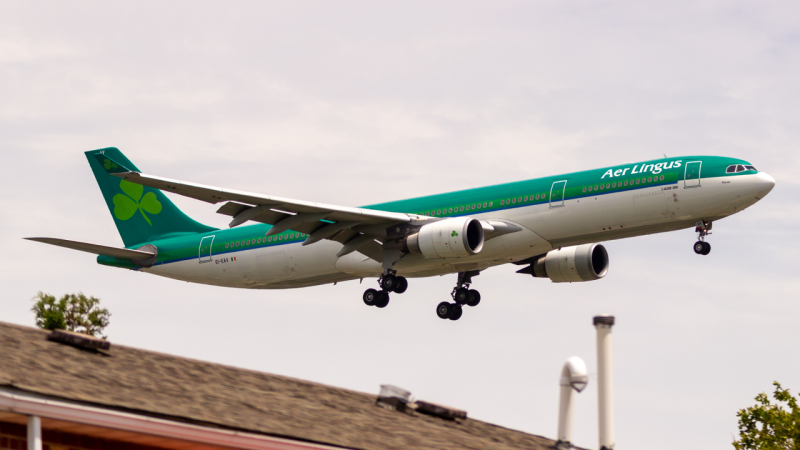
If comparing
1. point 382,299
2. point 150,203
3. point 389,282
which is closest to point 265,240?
Result: point 382,299

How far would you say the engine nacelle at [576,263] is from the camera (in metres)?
37.9

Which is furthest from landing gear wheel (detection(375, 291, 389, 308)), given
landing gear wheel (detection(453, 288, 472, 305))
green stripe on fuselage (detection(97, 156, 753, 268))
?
landing gear wheel (detection(453, 288, 472, 305))

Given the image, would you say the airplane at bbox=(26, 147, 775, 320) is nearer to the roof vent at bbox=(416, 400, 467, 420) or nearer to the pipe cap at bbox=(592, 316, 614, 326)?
the roof vent at bbox=(416, 400, 467, 420)

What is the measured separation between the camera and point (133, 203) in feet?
150

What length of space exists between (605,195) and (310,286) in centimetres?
1265

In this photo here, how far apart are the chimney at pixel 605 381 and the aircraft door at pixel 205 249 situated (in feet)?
84.5

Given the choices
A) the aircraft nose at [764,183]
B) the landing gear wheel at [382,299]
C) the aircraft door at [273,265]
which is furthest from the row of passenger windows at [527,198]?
the aircraft door at [273,265]

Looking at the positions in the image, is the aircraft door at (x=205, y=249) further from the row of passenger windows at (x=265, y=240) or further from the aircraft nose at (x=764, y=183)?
the aircraft nose at (x=764, y=183)

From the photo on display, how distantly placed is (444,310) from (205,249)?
9542 millimetres

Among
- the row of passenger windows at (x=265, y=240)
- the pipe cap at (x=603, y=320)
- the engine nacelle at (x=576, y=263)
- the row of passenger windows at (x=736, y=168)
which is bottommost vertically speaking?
the pipe cap at (x=603, y=320)

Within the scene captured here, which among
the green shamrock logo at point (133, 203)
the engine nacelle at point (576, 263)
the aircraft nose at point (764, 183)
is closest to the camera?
the aircraft nose at point (764, 183)

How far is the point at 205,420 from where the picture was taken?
1265cm

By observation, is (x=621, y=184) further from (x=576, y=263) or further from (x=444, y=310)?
(x=444, y=310)

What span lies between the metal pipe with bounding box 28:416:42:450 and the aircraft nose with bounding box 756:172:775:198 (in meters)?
25.3
